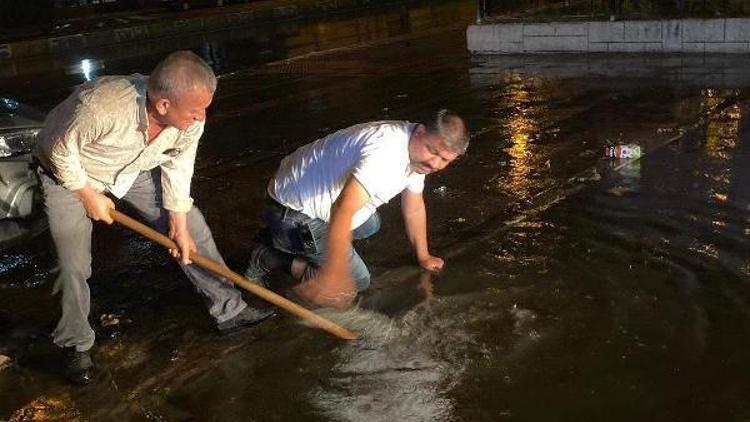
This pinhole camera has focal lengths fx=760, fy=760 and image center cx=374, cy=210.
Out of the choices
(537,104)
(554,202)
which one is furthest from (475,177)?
(537,104)

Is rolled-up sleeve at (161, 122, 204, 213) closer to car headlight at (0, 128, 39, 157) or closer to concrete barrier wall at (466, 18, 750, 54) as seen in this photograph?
car headlight at (0, 128, 39, 157)

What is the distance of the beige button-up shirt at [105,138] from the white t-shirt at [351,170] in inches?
22.5

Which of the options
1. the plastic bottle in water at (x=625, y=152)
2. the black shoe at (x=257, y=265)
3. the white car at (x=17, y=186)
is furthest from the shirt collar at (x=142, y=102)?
the plastic bottle in water at (x=625, y=152)

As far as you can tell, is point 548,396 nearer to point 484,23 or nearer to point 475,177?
point 475,177

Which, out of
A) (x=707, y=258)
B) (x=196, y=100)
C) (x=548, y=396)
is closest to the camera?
(x=196, y=100)

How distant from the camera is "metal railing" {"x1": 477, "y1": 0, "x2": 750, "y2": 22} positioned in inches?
448

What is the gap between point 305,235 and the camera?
3854 mm

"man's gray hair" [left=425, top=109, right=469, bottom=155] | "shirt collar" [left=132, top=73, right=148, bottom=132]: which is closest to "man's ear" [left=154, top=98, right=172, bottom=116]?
"shirt collar" [left=132, top=73, right=148, bottom=132]

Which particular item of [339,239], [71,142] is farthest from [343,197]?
[71,142]

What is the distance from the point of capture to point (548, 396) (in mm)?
3262

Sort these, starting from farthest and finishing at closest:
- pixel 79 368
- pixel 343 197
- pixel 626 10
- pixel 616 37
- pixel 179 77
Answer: pixel 626 10
pixel 616 37
pixel 79 368
pixel 343 197
pixel 179 77

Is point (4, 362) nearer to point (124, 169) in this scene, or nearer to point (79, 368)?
point (79, 368)

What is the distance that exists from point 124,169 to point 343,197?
1021mm

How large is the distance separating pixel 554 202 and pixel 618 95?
→ 380cm
